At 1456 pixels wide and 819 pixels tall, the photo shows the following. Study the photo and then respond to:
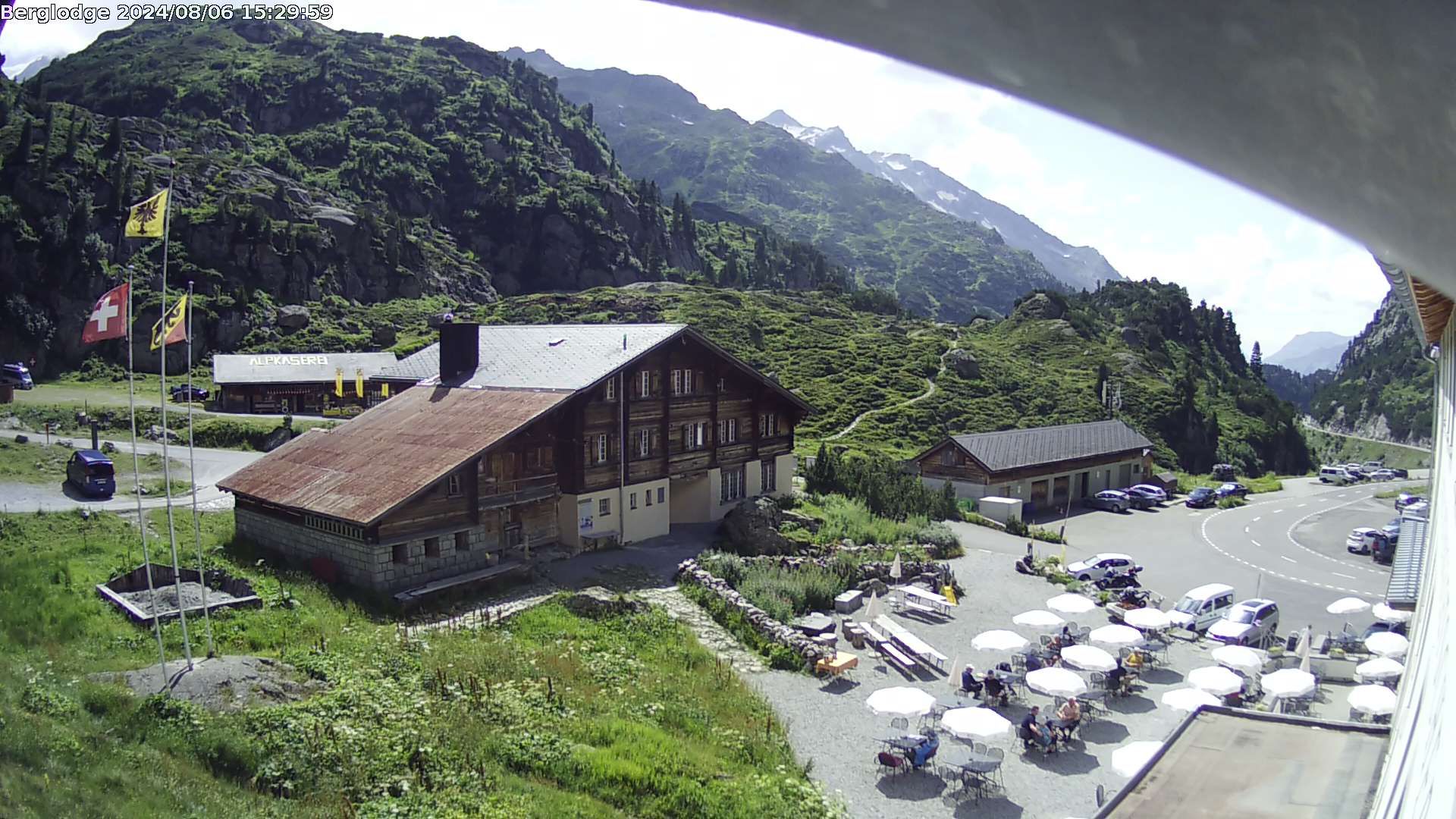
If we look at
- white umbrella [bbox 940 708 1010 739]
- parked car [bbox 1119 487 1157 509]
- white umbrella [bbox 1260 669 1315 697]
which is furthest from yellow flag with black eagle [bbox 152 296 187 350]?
parked car [bbox 1119 487 1157 509]

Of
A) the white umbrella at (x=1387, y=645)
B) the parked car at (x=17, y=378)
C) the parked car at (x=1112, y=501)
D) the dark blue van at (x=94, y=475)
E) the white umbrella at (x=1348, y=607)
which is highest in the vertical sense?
the parked car at (x=17, y=378)

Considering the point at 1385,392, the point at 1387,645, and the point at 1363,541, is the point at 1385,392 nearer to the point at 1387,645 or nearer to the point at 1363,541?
the point at 1363,541

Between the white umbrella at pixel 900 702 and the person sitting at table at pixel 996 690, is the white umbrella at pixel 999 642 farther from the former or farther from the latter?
the white umbrella at pixel 900 702

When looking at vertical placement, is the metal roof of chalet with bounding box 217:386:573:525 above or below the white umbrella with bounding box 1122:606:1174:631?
above

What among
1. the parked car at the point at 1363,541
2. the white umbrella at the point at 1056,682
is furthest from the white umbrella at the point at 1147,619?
the parked car at the point at 1363,541

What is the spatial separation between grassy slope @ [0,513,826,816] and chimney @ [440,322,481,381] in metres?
12.0

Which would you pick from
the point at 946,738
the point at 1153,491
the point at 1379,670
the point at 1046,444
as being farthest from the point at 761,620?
the point at 1153,491

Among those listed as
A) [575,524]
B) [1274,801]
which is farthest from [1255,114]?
[575,524]

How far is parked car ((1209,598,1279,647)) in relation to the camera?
24.0 meters

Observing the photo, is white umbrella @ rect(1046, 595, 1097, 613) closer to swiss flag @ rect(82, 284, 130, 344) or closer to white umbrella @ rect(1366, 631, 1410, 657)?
white umbrella @ rect(1366, 631, 1410, 657)

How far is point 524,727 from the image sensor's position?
45.8ft

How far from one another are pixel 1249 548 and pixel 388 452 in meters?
37.5

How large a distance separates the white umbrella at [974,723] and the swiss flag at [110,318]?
15554mm

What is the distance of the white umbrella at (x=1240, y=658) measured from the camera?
68.6 ft
